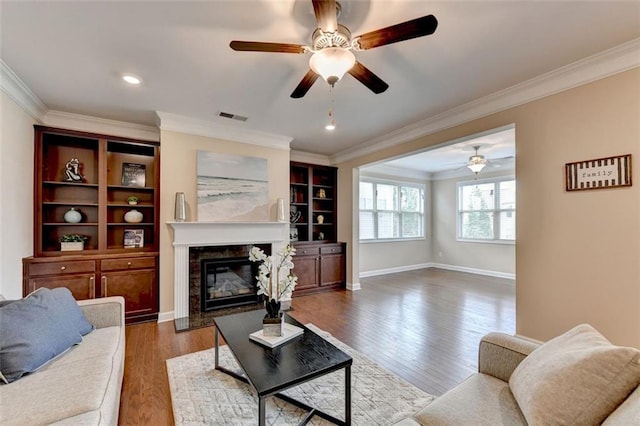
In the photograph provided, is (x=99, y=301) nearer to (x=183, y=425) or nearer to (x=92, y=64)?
(x=183, y=425)

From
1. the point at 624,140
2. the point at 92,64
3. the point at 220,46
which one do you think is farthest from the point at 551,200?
the point at 92,64

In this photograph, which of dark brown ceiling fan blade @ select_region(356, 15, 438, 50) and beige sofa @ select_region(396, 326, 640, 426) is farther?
dark brown ceiling fan blade @ select_region(356, 15, 438, 50)

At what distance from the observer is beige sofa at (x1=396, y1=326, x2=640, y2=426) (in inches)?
36.6

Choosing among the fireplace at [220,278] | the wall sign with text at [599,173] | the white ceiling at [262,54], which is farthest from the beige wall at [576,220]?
the fireplace at [220,278]

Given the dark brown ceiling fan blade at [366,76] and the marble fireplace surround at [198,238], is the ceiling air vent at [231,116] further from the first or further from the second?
the dark brown ceiling fan blade at [366,76]

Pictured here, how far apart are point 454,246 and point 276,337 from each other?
6.84 m

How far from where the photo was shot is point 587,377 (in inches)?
39.2

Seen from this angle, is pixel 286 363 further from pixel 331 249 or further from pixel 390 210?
pixel 390 210

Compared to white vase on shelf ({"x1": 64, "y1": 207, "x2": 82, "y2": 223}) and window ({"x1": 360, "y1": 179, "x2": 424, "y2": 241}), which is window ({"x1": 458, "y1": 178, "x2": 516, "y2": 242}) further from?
white vase on shelf ({"x1": 64, "y1": 207, "x2": 82, "y2": 223})

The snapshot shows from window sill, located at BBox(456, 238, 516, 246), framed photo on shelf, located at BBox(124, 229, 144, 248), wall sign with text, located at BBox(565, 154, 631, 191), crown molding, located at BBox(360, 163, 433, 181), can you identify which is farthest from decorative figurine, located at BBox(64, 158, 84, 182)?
window sill, located at BBox(456, 238, 516, 246)

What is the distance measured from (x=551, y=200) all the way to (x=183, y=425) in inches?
141

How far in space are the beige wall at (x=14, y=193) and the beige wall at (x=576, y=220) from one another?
497 cm

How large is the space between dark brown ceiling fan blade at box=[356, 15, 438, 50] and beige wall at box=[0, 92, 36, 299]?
3.28m

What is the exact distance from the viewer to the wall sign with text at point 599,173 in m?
2.31
